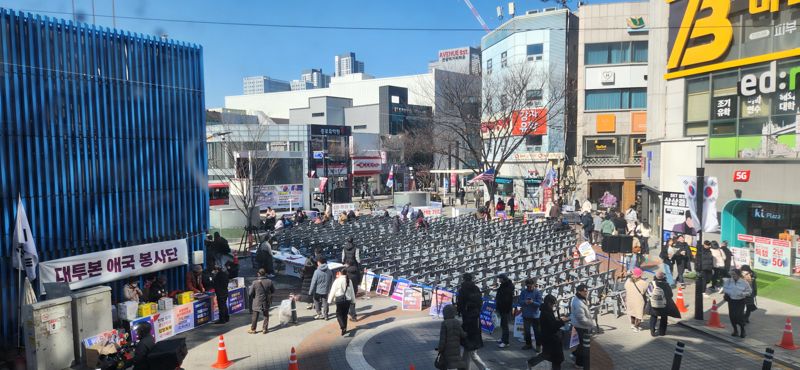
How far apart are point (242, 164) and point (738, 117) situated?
91.4ft

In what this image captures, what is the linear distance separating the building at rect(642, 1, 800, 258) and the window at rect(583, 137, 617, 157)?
16.0 meters

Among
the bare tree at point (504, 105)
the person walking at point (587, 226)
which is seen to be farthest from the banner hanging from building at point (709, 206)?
the bare tree at point (504, 105)

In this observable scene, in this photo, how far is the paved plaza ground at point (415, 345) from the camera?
33.4ft

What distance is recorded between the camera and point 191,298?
12.5 meters

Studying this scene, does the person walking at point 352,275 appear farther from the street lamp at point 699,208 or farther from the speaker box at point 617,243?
the street lamp at point 699,208

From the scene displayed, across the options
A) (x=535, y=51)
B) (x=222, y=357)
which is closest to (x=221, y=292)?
(x=222, y=357)

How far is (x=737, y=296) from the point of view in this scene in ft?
37.4

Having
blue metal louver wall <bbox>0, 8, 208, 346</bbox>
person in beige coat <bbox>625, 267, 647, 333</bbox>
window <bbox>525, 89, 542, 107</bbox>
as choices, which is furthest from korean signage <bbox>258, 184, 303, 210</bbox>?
person in beige coat <bbox>625, 267, 647, 333</bbox>

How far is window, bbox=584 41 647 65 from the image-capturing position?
37750 mm

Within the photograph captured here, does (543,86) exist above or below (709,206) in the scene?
above

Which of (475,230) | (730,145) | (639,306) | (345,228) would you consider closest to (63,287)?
(639,306)

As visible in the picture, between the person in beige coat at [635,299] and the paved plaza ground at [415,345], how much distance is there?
31cm

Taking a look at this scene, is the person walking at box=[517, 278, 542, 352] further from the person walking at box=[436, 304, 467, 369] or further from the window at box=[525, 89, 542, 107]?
the window at box=[525, 89, 542, 107]

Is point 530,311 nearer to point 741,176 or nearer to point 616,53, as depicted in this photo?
point 741,176
